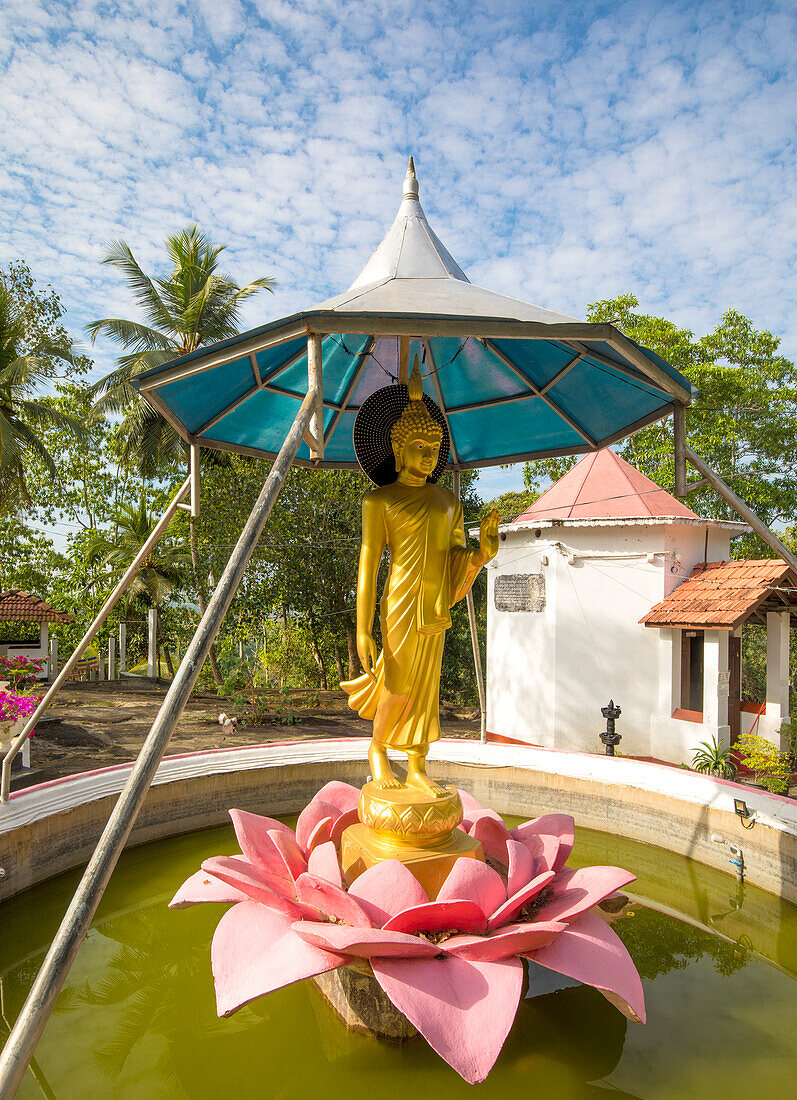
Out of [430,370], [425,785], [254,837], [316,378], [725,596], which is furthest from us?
[725,596]

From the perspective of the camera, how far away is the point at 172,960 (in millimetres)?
3914

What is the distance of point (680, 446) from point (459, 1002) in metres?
2.99

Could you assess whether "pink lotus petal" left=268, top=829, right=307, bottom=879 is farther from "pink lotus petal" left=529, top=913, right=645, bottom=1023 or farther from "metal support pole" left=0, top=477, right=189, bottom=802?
"metal support pole" left=0, top=477, right=189, bottom=802

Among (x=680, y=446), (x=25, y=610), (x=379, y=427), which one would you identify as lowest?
(x=25, y=610)

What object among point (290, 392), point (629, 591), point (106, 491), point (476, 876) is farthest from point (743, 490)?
point (106, 491)

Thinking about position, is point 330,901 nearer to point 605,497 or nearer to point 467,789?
point 467,789

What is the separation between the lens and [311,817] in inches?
162

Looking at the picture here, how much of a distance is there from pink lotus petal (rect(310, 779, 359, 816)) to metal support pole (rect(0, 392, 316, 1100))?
2.47m

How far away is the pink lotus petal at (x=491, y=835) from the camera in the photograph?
158 inches

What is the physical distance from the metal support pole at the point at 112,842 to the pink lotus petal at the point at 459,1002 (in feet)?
4.37

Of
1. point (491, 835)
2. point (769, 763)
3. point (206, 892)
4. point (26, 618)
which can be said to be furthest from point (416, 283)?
point (26, 618)

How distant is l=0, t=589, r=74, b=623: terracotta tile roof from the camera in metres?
17.9

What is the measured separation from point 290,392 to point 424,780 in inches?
122

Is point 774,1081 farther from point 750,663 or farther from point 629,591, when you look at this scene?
point 750,663
